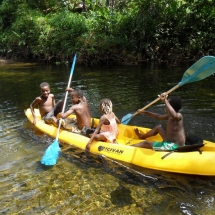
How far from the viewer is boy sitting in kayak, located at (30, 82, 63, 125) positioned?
251 inches

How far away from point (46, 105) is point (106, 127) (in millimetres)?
1987

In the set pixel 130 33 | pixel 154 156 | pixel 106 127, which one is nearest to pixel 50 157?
pixel 106 127

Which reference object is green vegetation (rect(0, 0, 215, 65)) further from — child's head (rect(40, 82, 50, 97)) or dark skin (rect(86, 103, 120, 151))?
dark skin (rect(86, 103, 120, 151))

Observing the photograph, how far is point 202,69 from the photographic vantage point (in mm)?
4676

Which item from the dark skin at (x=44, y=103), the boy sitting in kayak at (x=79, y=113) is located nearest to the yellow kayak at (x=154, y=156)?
the boy sitting in kayak at (x=79, y=113)

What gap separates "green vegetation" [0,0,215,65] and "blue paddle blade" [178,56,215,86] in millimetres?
10468

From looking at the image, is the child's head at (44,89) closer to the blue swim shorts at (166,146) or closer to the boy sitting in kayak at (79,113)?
the boy sitting in kayak at (79,113)

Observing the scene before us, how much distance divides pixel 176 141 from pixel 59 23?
14464 mm

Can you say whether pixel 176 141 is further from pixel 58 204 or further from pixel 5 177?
pixel 5 177

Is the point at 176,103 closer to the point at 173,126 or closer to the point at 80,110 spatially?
the point at 173,126

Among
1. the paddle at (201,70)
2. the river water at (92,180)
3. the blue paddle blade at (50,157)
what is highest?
the paddle at (201,70)

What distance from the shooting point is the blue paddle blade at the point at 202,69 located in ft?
14.9

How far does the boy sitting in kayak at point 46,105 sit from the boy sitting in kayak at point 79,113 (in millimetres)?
580

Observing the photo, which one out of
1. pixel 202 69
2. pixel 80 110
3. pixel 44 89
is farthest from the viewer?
pixel 44 89
